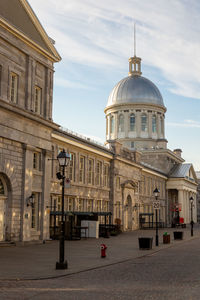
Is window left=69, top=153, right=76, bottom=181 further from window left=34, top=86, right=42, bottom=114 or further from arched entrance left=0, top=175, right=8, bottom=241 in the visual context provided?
Answer: arched entrance left=0, top=175, right=8, bottom=241

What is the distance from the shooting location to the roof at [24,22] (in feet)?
82.0

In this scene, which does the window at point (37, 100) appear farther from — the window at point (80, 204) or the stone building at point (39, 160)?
the window at point (80, 204)

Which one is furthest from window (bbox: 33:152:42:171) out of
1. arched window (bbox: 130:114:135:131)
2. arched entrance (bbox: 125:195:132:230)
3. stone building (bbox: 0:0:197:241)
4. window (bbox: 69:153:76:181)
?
arched window (bbox: 130:114:135:131)

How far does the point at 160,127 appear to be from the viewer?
85250 millimetres

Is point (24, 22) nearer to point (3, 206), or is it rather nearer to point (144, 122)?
point (3, 206)

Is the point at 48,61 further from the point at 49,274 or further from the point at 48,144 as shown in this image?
the point at 49,274

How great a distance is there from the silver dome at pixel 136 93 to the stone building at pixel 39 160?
79.0 feet

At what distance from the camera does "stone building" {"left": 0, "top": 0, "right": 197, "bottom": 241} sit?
2498cm

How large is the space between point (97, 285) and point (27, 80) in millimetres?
17291

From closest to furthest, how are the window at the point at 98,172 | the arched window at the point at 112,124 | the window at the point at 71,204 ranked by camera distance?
the window at the point at 71,204
the window at the point at 98,172
the arched window at the point at 112,124

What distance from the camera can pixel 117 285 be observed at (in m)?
12.2

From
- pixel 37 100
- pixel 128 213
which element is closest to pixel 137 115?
pixel 128 213

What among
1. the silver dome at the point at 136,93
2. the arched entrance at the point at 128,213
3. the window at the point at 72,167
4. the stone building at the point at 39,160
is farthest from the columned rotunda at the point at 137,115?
the window at the point at 72,167

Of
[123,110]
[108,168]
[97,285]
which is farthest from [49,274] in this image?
[123,110]
